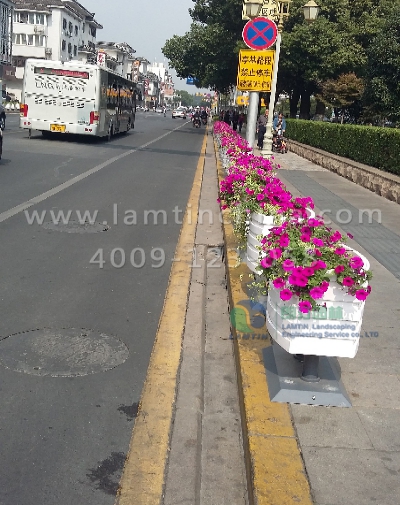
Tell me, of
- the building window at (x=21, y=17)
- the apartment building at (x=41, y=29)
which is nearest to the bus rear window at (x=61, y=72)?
the apartment building at (x=41, y=29)

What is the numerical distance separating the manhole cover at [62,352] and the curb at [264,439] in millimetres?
1055

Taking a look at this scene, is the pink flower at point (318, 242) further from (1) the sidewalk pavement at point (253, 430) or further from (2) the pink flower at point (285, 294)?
(1) the sidewalk pavement at point (253, 430)

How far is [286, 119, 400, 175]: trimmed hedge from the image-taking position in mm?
16719

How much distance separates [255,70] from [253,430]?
35.3 ft

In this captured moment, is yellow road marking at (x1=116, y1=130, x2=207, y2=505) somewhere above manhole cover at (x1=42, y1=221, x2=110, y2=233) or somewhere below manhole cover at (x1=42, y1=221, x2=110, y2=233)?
below

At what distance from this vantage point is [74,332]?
5414 millimetres

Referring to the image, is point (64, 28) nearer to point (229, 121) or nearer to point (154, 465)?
point (229, 121)

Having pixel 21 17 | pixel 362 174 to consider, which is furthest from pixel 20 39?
pixel 362 174

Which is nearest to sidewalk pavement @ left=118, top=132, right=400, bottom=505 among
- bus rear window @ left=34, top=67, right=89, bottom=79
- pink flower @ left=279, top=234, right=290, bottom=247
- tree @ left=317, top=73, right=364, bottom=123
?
pink flower @ left=279, top=234, right=290, bottom=247

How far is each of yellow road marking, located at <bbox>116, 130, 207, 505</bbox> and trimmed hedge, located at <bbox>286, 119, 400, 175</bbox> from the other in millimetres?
11399

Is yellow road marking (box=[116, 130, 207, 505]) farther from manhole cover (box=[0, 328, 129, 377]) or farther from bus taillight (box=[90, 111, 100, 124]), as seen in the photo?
bus taillight (box=[90, 111, 100, 124])

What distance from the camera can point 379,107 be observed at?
99.4ft

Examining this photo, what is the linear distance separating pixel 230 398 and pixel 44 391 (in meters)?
1.31

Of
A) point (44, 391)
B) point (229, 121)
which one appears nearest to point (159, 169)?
point (44, 391)
